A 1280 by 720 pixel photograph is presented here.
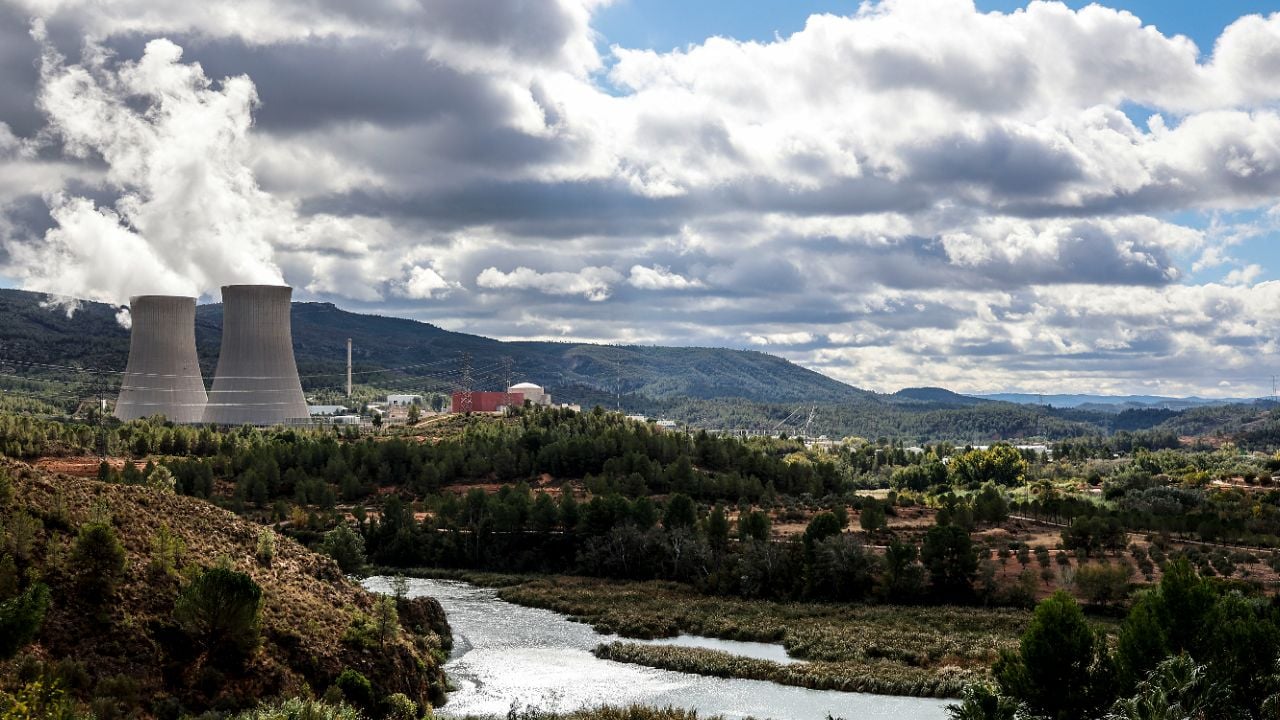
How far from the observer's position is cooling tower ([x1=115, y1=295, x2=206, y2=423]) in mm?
92250

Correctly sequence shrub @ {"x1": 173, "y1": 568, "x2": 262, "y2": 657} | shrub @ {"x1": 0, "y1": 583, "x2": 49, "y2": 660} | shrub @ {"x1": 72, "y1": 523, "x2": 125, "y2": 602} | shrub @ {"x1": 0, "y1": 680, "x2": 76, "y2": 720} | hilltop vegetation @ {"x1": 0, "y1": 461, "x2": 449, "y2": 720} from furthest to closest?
shrub @ {"x1": 72, "y1": 523, "x2": 125, "y2": 602} → shrub @ {"x1": 173, "y1": 568, "x2": 262, "y2": 657} → hilltop vegetation @ {"x1": 0, "y1": 461, "x2": 449, "y2": 720} → shrub @ {"x1": 0, "y1": 583, "x2": 49, "y2": 660} → shrub @ {"x1": 0, "y1": 680, "x2": 76, "y2": 720}

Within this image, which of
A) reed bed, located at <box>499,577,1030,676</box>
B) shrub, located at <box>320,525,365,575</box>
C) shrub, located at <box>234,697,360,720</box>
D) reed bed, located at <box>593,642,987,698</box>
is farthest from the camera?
shrub, located at <box>320,525,365,575</box>

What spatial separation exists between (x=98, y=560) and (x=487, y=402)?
135304 millimetres

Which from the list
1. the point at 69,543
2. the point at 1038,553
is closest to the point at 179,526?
the point at 69,543

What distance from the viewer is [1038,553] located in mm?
73500

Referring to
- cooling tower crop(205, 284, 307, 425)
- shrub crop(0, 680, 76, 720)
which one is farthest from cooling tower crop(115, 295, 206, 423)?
shrub crop(0, 680, 76, 720)

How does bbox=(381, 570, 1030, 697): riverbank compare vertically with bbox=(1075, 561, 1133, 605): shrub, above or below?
below

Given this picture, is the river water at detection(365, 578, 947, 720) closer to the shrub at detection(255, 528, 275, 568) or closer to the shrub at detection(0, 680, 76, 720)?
the shrub at detection(255, 528, 275, 568)

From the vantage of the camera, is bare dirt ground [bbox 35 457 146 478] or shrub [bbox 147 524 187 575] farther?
bare dirt ground [bbox 35 457 146 478]

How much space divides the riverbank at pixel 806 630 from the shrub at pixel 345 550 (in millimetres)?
8611

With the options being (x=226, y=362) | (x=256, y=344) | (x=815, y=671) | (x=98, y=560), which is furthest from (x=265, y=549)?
(x=226, y=362)

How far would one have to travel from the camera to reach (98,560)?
35.7 m

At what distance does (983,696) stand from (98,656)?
23491 millimetres

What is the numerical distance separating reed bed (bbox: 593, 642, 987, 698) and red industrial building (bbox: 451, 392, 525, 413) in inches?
4574
